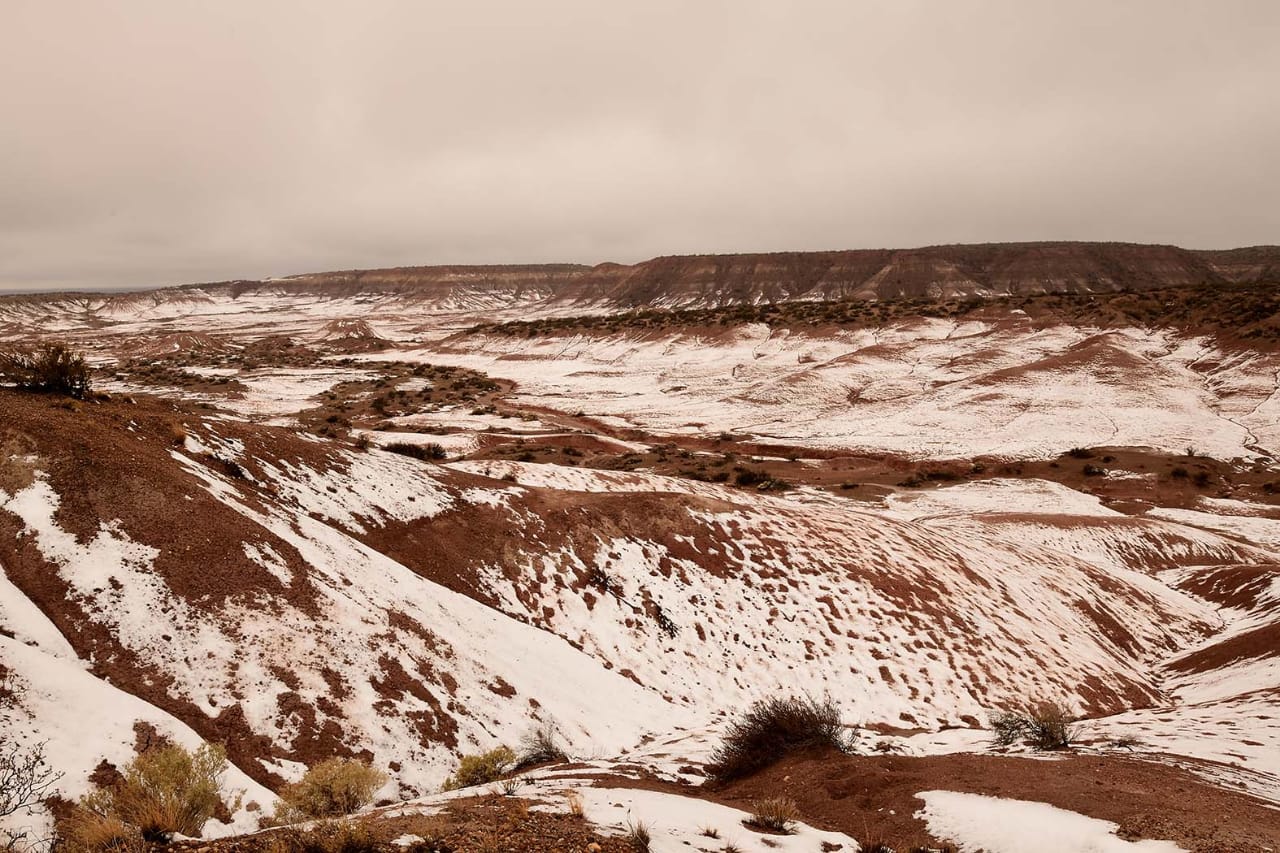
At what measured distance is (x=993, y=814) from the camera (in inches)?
301

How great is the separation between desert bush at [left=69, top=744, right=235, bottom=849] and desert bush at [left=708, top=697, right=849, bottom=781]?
277 inches

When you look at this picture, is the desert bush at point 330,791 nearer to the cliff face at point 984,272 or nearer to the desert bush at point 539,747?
the desert bush at point 539,747

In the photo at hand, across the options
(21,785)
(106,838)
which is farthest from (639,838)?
(21,785)

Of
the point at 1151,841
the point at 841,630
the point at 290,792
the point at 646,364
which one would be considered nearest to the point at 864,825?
the point at 1151,841

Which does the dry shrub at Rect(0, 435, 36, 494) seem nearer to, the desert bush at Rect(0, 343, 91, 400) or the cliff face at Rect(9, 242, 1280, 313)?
the desert bush at Rect(0, 343, 91, 400)

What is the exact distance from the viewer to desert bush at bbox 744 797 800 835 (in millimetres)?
7344

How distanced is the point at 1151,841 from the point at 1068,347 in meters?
82.7

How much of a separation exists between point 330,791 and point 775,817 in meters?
5.16

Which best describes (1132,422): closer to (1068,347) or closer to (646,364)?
(1068,347)

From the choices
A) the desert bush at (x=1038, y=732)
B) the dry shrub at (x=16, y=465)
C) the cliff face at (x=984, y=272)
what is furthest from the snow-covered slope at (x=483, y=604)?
the cliff face at (x=984, y=272)

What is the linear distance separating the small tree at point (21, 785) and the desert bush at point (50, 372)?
9830 millimetres

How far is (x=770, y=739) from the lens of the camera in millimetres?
10797

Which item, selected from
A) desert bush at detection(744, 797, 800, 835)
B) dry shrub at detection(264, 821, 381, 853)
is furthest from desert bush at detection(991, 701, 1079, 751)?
dry shrub at detection(264, 821, 381, 853)

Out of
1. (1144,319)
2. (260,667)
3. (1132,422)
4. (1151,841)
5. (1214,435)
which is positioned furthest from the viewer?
(1144,319)
